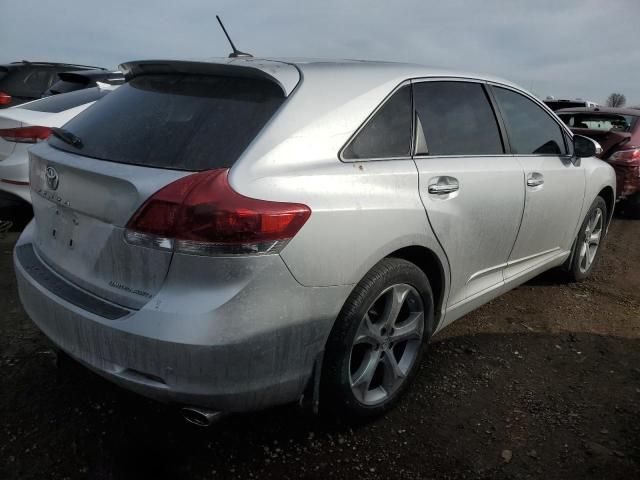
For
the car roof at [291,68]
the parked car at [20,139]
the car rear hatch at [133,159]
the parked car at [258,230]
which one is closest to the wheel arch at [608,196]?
the parked car at [258,230]

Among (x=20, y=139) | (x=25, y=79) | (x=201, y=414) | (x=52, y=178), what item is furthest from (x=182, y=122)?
(x=25, y=79)

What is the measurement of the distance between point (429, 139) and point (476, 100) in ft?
2.17

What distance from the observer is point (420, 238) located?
2359 millimetres

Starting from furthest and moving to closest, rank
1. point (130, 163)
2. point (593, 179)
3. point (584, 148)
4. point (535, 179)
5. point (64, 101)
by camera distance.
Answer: point (64, 101), point (593, 179), point (584, 148), point (535, 179), point (130, 163)

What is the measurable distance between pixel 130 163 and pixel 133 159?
3cm

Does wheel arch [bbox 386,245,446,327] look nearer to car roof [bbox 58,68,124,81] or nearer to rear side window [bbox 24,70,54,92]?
car roof [bbox 58,68,124,81]

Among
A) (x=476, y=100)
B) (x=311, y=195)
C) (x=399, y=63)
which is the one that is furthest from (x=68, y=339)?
(x=476, y=100)

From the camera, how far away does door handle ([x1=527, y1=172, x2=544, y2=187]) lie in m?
3.18

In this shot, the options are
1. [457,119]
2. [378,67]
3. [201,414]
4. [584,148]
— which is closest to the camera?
[201,414]

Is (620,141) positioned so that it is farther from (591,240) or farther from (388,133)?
(388,133)

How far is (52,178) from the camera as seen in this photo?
2.21 m

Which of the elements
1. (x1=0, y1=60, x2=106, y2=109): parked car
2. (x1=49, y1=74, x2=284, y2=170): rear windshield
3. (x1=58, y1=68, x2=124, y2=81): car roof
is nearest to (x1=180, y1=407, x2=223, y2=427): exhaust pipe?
(x1=49, y1=74, x2=284, y2=170): rear windshield

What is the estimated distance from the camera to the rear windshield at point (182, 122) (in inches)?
76.4

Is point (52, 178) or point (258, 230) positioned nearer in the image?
point (258, 230)
